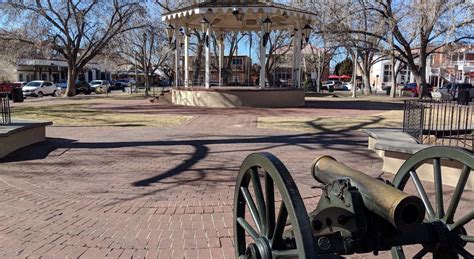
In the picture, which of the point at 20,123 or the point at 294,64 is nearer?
the point at 20,123

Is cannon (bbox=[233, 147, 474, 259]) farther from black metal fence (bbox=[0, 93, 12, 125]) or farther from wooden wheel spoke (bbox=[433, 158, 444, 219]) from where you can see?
black metal fence (bbox=[0, 93, 12, 125])

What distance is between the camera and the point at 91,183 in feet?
21.4

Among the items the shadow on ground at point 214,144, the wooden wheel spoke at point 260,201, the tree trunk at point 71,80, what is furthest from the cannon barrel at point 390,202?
the tree trunk at point 71,80

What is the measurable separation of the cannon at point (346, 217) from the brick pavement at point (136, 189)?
5.21 feet

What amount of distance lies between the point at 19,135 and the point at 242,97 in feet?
44.9

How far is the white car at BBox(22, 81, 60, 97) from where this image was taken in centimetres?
4072

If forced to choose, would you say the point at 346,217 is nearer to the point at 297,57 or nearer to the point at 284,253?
the point at 284,253

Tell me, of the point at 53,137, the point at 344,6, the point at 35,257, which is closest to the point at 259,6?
the point at 344,6

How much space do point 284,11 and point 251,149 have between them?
14429mm

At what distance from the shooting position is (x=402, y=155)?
22.8 feet

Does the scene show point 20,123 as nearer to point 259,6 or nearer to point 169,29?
point 259,6

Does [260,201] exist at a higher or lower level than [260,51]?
lower

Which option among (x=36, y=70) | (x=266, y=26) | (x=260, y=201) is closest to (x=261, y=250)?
(x=260, y=201)

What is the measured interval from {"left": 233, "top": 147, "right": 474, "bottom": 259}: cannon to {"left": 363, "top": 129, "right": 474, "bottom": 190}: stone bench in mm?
3519
